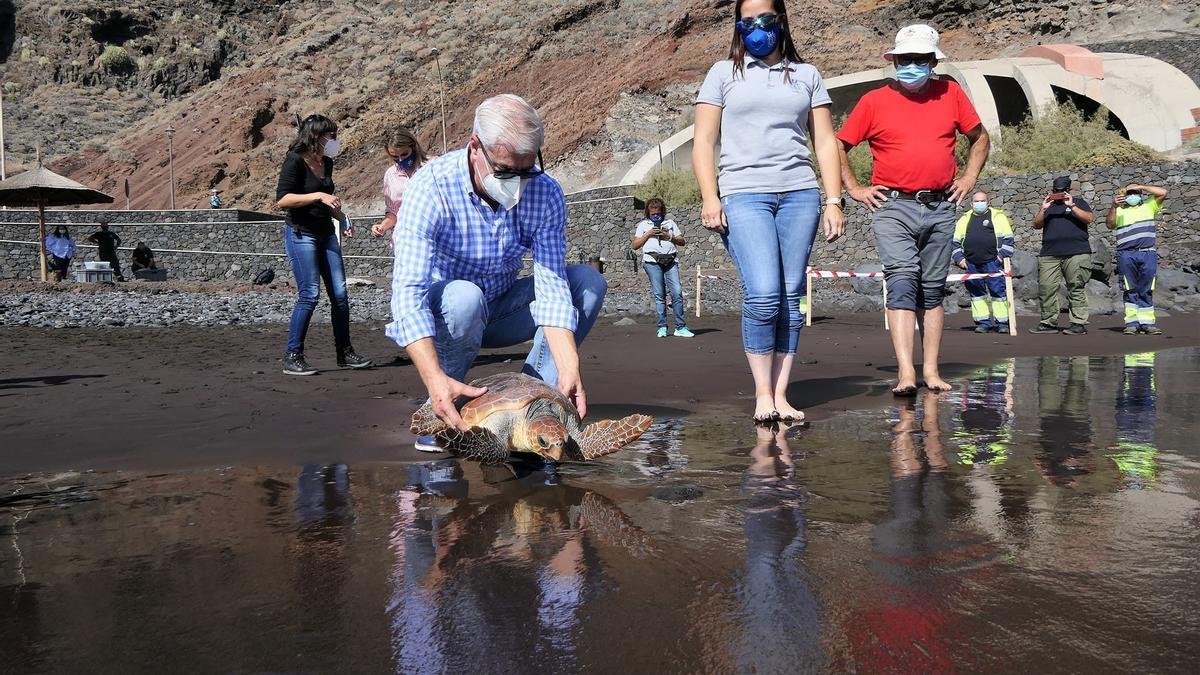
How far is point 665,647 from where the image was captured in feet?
6.14

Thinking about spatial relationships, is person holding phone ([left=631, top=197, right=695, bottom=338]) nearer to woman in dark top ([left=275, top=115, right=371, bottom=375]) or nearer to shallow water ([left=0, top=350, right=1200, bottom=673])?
woman in dark top ([left=275, top=115, right=371, bottom=375])

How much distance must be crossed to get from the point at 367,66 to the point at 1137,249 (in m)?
57.5

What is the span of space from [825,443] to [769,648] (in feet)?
7.55

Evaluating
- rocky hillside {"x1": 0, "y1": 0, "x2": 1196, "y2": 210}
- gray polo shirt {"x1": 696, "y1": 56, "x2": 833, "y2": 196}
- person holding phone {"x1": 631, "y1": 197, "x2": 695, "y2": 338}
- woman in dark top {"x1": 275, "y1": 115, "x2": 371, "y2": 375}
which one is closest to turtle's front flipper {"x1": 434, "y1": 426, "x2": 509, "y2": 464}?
gray polo shirt {"x1": 696, "y1": 56, "x2": 833, "y2": 196}

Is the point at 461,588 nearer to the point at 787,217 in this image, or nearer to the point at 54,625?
the point at 54,625

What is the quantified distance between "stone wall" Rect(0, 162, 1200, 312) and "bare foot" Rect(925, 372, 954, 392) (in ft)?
35.0

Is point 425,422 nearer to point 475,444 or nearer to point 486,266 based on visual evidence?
point 475,444

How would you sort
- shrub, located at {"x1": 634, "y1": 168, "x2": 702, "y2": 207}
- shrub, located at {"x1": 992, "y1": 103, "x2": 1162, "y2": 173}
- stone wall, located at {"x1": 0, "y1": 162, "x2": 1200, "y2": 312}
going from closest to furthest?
stone wall, located at {"x1": 0, "y1": 162, "x2": 1200, "y2": 312} < shrub, located at {"x1": 992, "y1": 103, "x2": 1162, "y2": 173} < shrub, located at {"x1": 634, "y1": 168, "x2": 702, "y2": 207}

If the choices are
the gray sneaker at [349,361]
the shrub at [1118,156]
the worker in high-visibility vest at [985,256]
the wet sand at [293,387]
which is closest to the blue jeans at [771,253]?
the wet sand at [293,387]

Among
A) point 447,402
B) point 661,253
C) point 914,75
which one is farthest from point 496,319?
point 661,253

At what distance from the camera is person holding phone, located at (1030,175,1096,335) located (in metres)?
11.7

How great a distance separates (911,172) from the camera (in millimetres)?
5676

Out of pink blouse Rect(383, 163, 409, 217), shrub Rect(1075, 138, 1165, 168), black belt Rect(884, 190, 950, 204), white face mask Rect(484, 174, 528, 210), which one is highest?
shrub Rect(1075, 138, 1165, 168)

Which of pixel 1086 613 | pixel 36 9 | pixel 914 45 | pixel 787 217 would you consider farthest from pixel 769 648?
pixel 36 9
